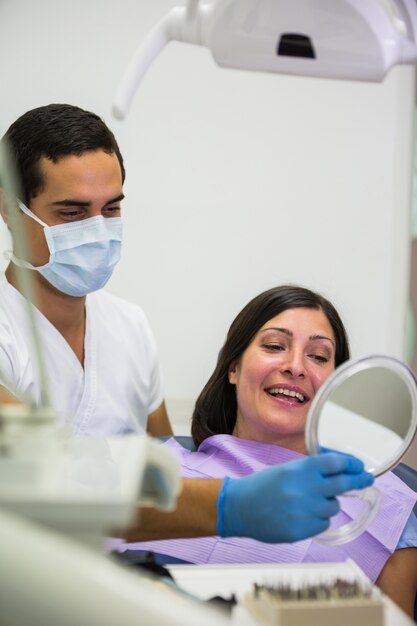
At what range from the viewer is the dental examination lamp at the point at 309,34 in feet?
4.45

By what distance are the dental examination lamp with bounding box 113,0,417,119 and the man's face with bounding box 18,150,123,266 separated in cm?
51

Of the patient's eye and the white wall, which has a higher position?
the white wall

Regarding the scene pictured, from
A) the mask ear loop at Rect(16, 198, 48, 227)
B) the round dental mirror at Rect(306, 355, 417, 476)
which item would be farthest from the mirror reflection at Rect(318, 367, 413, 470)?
the mask ear loop at Rect(16, 198, 48, 227)

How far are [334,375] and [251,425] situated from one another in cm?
71

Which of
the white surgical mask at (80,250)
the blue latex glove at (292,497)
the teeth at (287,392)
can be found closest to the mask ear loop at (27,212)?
the white surgical mask at (80,250)

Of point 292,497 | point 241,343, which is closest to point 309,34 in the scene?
point 292,497

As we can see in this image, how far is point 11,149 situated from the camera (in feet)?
6.34

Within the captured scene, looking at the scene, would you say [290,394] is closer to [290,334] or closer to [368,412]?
[290,334]

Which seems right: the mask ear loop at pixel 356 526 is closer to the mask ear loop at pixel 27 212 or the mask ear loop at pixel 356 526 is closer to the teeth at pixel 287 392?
the teeth at pixel 287 392

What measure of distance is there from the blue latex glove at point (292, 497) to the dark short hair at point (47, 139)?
935 mm

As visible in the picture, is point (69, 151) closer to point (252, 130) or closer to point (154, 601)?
point (252, 130)

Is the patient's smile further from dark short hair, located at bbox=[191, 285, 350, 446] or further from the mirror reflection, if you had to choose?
the mirror reflection

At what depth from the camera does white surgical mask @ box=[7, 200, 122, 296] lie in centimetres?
188

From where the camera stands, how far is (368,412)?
1.43 metres
